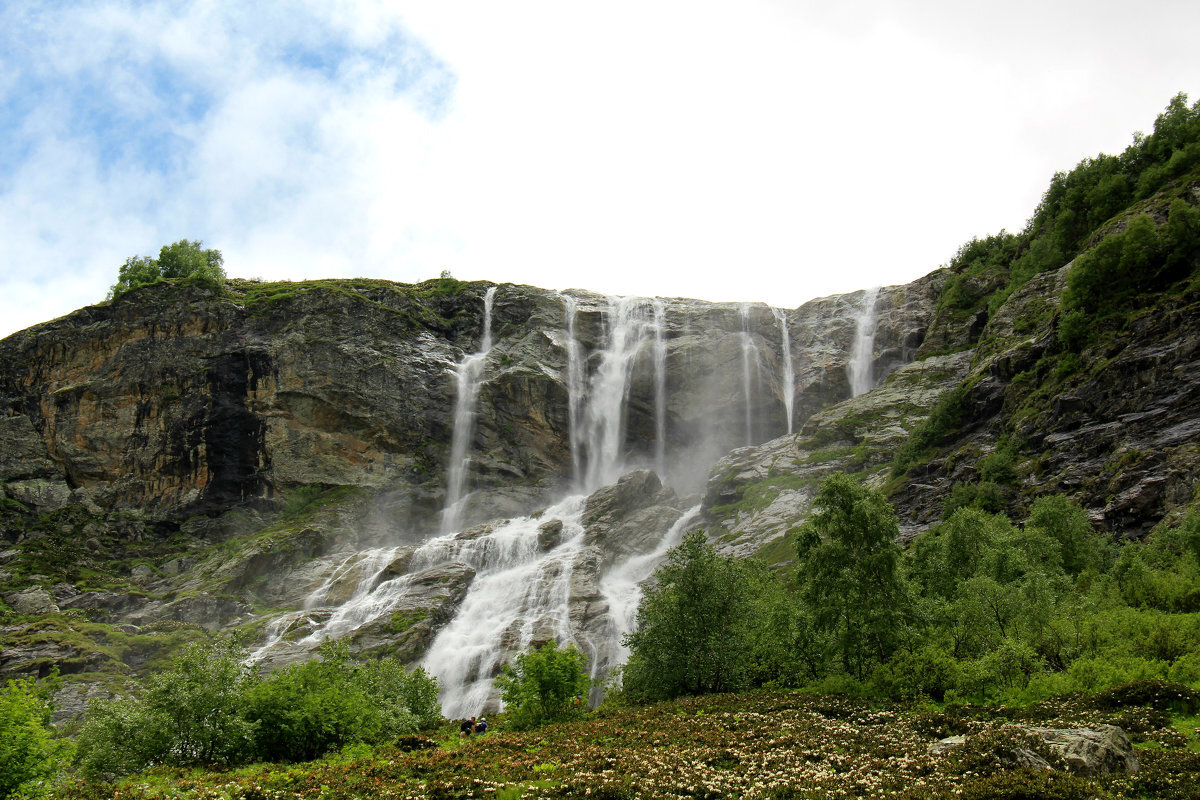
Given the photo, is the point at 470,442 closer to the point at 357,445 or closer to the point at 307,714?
the point at 357,445

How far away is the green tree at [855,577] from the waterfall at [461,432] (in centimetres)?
6034

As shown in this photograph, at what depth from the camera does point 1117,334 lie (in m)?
47.1

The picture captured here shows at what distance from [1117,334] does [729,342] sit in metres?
50.2

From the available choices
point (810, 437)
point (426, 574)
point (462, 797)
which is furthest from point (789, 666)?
point (810, 437)

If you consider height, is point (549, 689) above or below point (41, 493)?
below

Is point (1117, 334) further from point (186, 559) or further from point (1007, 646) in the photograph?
point (186, 559)

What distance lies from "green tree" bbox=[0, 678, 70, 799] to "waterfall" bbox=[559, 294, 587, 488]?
73083mm

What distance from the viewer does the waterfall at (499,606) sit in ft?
163

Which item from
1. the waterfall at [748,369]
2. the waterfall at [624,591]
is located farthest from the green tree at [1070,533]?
the waterfall at [748,369]

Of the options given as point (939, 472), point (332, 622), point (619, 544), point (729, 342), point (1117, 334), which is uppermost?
point (729, 342)

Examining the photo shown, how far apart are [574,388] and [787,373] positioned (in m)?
29.1

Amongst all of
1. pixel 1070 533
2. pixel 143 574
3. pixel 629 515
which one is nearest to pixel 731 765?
pixel 1070 533

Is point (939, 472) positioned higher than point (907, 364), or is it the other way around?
point (907, 364)

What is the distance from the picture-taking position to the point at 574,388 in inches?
3602
